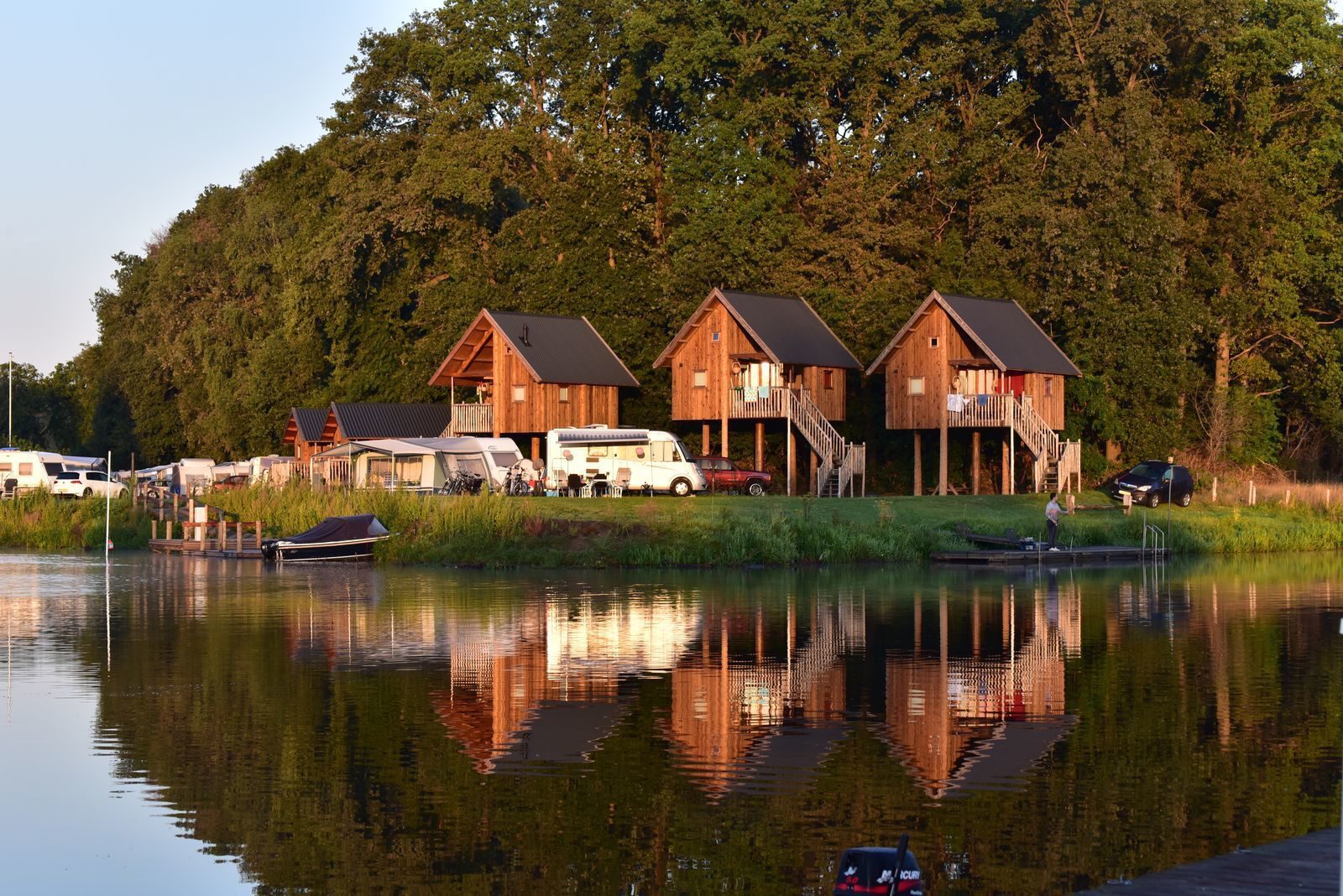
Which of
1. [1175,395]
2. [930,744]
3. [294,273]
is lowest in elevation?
→ [930,744]

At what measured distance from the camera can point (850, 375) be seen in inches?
2756

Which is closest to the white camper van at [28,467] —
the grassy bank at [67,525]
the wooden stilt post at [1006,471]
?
the grassy bank at [67,525]

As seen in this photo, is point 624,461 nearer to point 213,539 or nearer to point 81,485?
point 213,539

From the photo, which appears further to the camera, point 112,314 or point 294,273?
point 112,314

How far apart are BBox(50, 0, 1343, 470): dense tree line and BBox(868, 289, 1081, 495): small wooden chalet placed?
11.1 feet

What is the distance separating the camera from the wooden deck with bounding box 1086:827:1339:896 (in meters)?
10.9

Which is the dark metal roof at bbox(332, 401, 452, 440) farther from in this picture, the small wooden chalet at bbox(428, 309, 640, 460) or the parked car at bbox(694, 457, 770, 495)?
the parked car at bbox(694, 457, 770, 495)

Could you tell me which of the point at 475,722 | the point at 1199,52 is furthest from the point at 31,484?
the point at 475,722

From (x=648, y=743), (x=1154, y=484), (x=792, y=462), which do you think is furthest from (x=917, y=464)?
(x=648, y=743)

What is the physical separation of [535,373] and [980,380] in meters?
16.9

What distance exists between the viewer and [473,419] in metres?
70.6

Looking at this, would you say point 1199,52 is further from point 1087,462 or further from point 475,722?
point 475,722

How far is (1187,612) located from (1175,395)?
3559 cm

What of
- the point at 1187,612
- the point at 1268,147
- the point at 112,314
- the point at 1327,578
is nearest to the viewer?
the point at 1187,612
